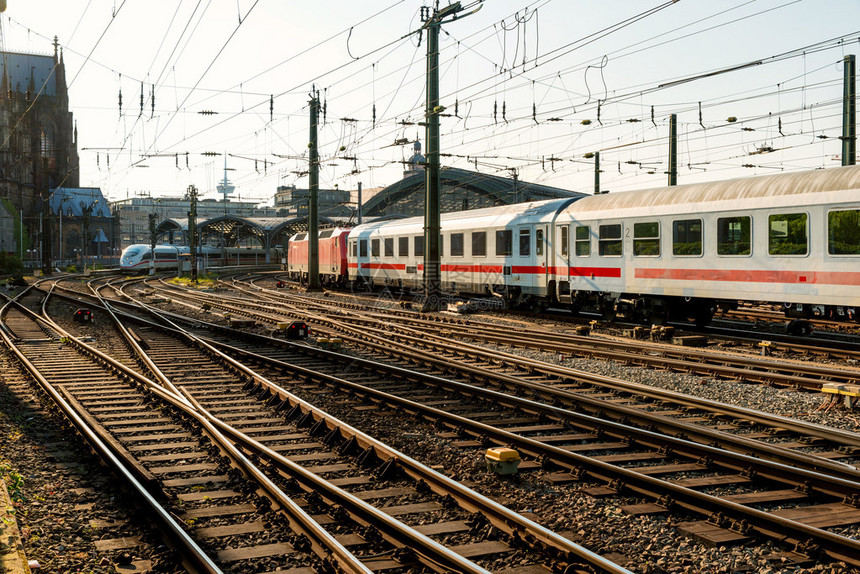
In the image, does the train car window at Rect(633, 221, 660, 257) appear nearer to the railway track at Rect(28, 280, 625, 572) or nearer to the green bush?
the railway track at Rect(28, 280, 625, 572)

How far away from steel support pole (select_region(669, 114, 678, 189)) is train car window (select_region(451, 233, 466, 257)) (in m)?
7.90

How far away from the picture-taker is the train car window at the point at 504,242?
2434 centimetres

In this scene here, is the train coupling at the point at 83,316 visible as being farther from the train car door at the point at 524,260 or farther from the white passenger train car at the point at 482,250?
the train car door at the point at 524,260

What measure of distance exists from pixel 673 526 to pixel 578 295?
15887 mm

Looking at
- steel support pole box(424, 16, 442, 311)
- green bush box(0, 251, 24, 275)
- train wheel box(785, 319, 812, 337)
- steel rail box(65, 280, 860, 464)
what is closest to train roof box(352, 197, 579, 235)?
steel support pole box(424, 16, 442, 311)

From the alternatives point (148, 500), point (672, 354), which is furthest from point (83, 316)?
point (148, 500)

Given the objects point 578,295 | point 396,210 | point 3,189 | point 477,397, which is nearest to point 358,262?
point 578,295

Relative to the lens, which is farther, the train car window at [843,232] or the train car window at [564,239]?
the train car window at [564,239]

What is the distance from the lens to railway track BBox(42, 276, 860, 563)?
20.3 ft

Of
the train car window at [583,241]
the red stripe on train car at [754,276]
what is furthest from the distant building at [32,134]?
the red stripe on train car at [754,276]

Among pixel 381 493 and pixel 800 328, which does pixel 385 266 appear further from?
pixel 381 493

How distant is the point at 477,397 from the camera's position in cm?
1112

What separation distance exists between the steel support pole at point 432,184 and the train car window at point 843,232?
12.1 metres

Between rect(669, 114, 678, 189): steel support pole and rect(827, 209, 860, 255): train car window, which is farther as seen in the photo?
rect(669, 114, 678, 189): steel support pole
